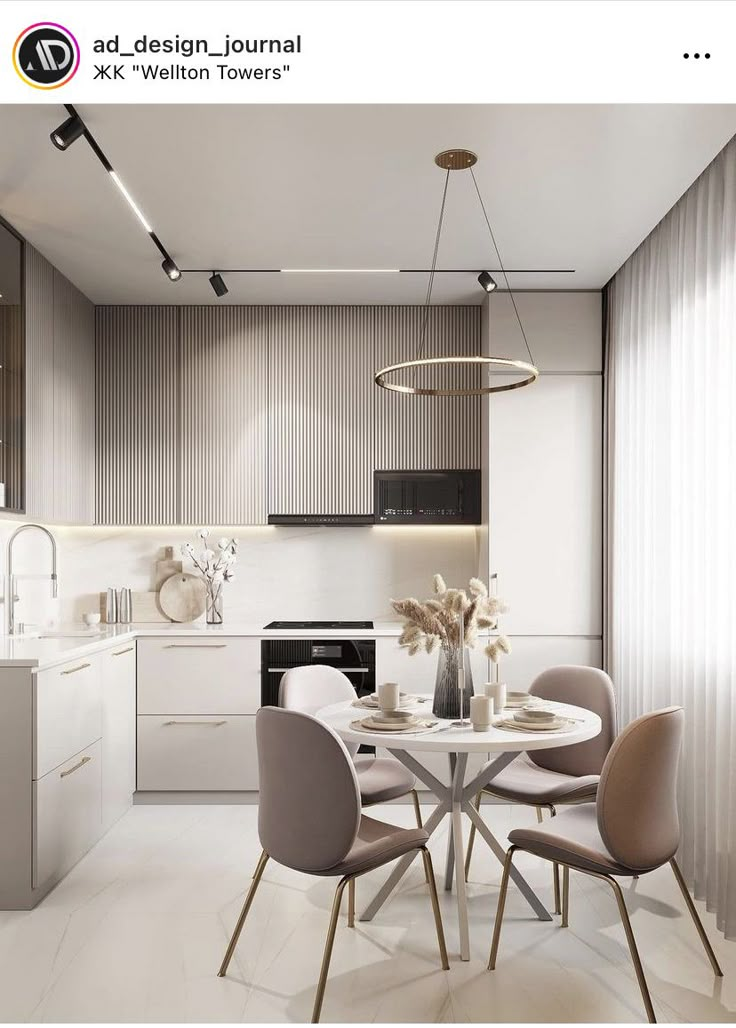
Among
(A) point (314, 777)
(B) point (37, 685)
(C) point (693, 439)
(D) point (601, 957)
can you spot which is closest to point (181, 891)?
(B) point (37, 685)

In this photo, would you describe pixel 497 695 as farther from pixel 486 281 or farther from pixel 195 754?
pixel 486 281

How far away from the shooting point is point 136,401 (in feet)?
16.0

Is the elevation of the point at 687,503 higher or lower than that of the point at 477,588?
higher

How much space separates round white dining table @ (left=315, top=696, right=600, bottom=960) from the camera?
260 centimetres

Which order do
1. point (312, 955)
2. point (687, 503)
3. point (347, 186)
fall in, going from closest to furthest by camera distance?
point (312, 955) → point (347, 186) → point (687, 503)

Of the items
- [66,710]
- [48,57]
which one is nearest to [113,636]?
[66,710]

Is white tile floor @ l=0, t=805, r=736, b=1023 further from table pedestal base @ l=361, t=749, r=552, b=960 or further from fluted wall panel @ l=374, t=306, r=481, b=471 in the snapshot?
fluted wall panel @ l=374, t=306, r=481, b=471

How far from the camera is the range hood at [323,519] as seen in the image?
4809 mm

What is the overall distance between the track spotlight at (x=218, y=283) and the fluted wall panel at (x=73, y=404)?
781 millimetres

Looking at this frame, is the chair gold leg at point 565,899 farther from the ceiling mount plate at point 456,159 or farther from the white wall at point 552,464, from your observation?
the ceiling mount plate at point 456,159

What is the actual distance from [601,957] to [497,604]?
116 cm

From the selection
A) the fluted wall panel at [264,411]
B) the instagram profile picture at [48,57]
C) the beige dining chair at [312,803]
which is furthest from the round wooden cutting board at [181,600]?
the instagram profile picture at [48,57]

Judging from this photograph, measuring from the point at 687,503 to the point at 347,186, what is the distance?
1.79 meters

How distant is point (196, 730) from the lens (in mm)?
4348
